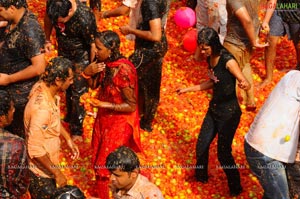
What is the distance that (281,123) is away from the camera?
6.07 m

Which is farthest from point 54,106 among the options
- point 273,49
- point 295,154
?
point 273,49

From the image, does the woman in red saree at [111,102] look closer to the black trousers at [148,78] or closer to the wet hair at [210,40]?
the wet hair at [210,40]

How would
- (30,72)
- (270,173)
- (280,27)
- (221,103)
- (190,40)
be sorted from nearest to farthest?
(270,173)
(30,72)
(221,103)
(280,27)
(190,40)

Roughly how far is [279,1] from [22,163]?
6.28 metres

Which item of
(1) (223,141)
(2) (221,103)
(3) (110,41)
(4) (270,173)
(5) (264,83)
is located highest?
(3) (110,41)

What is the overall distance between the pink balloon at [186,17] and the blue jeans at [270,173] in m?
5.35

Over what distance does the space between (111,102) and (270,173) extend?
81.3 inches

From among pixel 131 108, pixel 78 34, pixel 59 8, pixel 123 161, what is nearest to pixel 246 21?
pixel 78 34

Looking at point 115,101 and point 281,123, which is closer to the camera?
point 281,123

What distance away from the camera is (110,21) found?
11.6 metres

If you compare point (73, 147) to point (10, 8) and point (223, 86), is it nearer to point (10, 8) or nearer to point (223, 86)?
point (10, 8)

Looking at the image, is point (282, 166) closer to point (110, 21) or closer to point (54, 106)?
point (54, 106)

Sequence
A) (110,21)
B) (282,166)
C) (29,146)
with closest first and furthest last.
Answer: (29,146) → (282,166) → (110,21)

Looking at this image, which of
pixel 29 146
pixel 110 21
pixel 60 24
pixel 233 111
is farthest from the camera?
pixel 110 21
